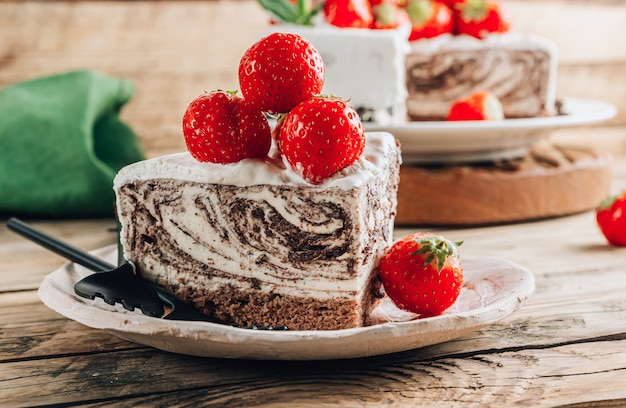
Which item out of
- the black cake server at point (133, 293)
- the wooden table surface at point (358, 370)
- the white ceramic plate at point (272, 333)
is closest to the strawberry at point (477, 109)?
the wooden table surface at point (358, 370)

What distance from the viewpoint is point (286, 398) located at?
3.28 ft

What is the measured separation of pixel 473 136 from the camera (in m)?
1.98

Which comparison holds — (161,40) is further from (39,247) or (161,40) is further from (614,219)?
(614,219)

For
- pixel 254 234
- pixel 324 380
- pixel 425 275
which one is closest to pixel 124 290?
pixel 254 234

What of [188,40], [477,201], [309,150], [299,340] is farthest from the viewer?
[188,40]

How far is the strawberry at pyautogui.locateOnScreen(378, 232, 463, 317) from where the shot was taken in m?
1.17

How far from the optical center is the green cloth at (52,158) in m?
2.16

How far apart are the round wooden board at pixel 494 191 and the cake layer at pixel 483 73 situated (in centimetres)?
41

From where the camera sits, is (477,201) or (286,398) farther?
(477,201)

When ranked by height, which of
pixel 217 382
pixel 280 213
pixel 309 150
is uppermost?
pixel 309 150

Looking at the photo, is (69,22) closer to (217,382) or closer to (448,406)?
(217,382)

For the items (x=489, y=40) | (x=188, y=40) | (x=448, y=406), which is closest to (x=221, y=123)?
(x=448, y=406)

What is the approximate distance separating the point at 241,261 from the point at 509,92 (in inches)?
63.0

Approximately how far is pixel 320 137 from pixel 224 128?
0.15m
